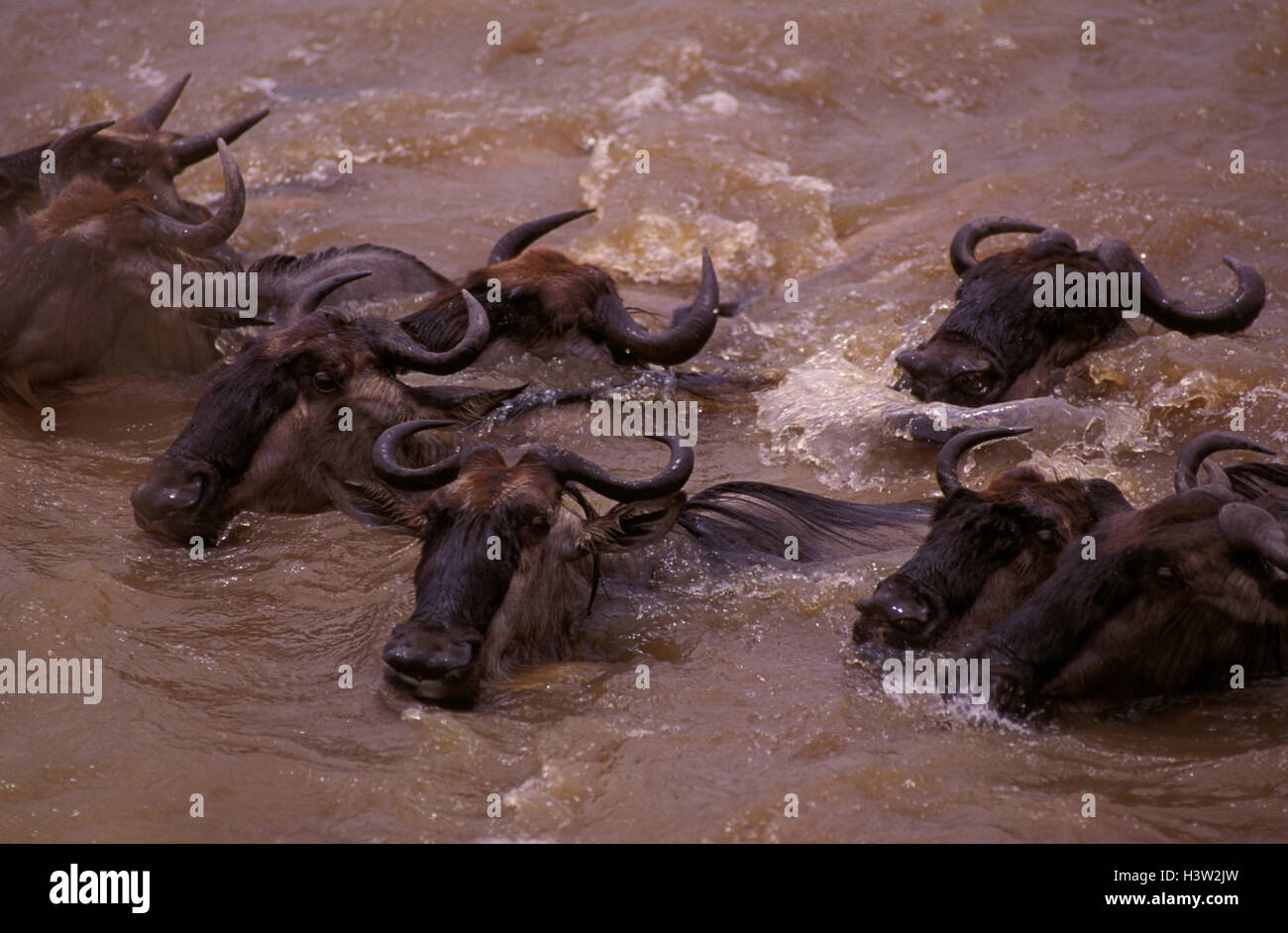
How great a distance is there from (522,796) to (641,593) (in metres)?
1.35

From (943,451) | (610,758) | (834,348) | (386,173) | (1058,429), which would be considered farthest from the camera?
(386,173)

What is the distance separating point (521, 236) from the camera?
27.9 feet

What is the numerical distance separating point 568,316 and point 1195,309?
11.6ft

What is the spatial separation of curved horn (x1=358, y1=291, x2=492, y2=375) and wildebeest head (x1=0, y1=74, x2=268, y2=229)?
9.47 ft

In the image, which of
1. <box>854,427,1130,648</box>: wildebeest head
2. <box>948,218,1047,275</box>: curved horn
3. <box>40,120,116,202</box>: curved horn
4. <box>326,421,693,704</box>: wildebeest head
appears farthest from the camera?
<box>948,218,1047,275</box>: curved horn

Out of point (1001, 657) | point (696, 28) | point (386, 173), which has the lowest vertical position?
point (1001, 657)

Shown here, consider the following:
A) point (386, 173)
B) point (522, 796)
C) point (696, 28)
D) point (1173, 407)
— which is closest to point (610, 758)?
point (522, 796)

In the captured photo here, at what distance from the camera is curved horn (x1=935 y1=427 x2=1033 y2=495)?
5.75 metres

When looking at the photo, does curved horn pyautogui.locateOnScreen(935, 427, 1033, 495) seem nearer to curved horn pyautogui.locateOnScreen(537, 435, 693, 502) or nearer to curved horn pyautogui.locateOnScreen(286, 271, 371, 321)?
curved horn pyautogui.locateOnScreen(537, 435, 693, 502)

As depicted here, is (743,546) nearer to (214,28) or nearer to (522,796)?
(522,796)

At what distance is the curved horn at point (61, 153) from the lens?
875 cm

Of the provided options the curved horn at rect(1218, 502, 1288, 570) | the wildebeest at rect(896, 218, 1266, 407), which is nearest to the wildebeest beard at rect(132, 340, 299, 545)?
Answer: the wildebeest at rect(896, 218, 1266, 407)

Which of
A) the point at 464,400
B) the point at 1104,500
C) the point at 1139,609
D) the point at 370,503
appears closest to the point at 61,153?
the point at 464,400
